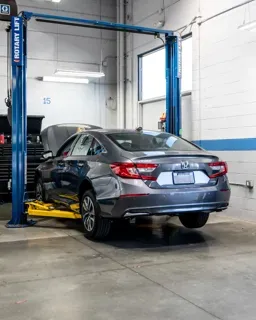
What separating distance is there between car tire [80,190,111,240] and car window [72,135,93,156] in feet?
2.31

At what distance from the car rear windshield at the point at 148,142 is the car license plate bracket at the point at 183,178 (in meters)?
0.54

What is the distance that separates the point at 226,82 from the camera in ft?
26.6

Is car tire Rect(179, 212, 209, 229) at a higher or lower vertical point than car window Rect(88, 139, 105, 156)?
lower

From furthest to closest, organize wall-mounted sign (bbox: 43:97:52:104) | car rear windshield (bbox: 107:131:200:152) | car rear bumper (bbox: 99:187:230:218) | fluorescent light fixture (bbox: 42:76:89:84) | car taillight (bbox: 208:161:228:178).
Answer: wall-mounted sign (bbox: 43:97:52:104) → fluorescent light fixture (bbox: 42:76:89:84) → car rear windshield (bbox: 107:131:200:152) → car taillight (bbox: 208:161:228:178) → car rear bumper (bbox: 99:187:230:218)

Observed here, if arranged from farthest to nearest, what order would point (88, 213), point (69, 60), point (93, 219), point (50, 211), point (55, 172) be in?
1. point (69, 60)
2. point (55, 172)
3. point (50, 211)
4. point (88, 213)
5. point (93, 219)

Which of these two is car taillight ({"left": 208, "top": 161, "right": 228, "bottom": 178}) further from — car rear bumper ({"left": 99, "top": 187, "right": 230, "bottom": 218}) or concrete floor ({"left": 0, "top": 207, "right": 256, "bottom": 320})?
concrete floor ({"left": 0, "top": 207, "right": 256, "bottom": 320})

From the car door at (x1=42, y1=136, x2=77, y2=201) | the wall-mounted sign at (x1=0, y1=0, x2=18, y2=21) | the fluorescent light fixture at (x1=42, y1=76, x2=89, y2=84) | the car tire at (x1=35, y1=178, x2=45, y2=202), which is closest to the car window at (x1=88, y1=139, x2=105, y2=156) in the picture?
the car door at (x1=42, y1=136, x2=77, y2=201)

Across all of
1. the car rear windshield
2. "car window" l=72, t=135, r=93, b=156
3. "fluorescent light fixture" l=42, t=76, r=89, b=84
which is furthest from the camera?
"fluorescent light fixture" l=42, t=76, r=89, b=84

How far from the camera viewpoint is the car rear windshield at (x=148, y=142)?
5750 millimetres

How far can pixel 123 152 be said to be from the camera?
17.8ft

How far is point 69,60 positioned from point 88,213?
7.77 meters

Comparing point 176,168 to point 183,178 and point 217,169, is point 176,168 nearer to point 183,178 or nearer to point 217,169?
point 183,178

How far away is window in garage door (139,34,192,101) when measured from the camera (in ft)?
32.4

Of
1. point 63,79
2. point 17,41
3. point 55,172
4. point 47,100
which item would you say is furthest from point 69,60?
point 55,172
